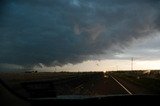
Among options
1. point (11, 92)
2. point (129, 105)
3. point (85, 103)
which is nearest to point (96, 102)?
point (85, 103)

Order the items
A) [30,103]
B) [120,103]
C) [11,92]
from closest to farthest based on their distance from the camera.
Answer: [11,92] < [30,103] < [120,103]

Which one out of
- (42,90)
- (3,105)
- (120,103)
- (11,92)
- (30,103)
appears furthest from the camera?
(42,90)

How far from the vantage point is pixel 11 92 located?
3.82 meters

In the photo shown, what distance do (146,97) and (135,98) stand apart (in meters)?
0.16

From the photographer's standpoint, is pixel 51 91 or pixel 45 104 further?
pixel 51 91

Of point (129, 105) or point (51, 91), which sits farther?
point (51, 91)

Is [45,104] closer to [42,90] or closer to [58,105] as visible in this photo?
[58,105]

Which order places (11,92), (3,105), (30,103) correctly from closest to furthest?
(3,105), (11,92), (30,103)

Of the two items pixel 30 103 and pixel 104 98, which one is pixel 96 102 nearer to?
pixel 104 98

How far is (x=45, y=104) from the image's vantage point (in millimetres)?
4211

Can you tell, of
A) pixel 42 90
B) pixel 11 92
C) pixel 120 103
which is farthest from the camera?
pixel 42 90

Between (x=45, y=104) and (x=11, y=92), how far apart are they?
526 mm

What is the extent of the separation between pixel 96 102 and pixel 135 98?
546mm

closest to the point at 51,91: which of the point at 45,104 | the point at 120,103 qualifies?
the point at 45,104
